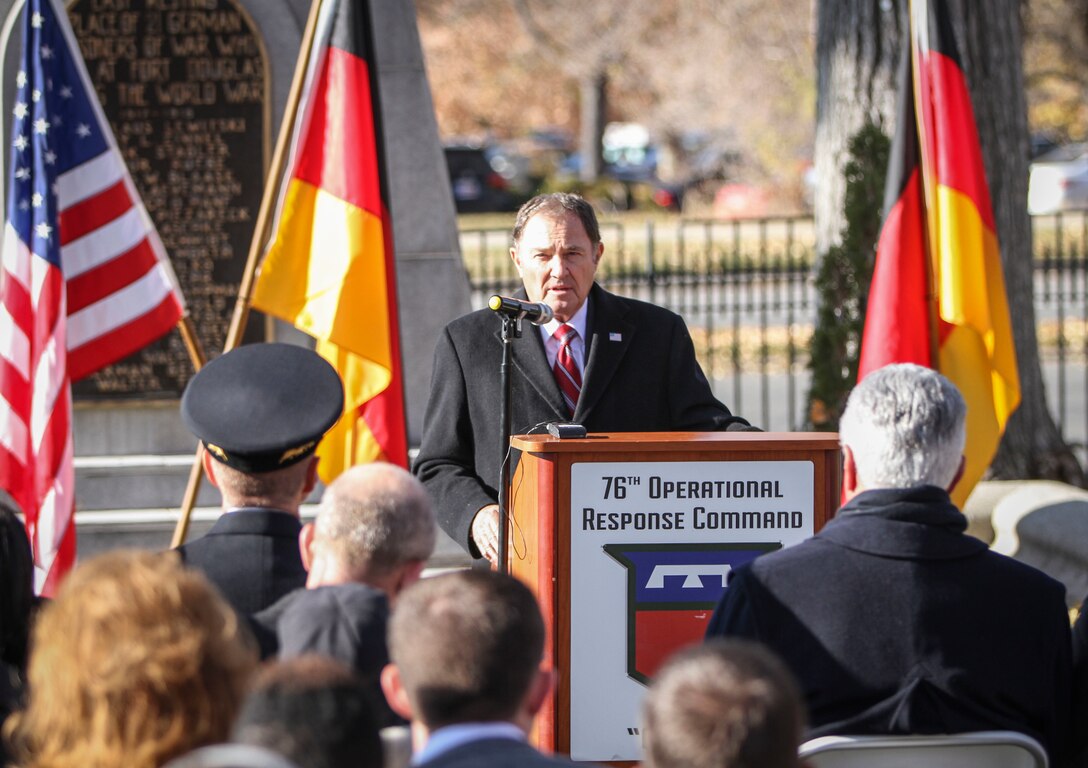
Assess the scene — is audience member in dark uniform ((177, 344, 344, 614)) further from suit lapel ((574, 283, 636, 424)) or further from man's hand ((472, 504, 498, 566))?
suit lapel ((574, 283, 636, 424))

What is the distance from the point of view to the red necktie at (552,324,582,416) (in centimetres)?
468

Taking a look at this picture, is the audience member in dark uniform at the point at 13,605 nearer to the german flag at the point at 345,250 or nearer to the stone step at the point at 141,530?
the german flag at the point at 345,250

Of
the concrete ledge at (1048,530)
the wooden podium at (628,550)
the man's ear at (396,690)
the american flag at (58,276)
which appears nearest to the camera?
the man's ear at (396,690)

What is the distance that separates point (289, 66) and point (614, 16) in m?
24.1

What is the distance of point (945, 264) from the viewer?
6.12 metres

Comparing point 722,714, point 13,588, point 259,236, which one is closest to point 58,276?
point 259,236

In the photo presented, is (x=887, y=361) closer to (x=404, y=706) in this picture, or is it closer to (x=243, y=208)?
(x=243, y=208)

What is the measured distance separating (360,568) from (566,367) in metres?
1.79

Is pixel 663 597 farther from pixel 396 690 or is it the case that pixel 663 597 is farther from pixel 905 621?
pixel 396 690

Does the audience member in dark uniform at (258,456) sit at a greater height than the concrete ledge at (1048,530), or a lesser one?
greater

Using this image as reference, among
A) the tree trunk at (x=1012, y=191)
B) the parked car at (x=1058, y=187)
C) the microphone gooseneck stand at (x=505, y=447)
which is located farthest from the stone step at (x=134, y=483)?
the parked car at (x=1058, y=187)

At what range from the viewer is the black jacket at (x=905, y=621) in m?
3.08

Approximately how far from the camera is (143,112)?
7.37m

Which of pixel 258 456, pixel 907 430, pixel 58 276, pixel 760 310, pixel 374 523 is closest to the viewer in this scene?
pixel 374 523
